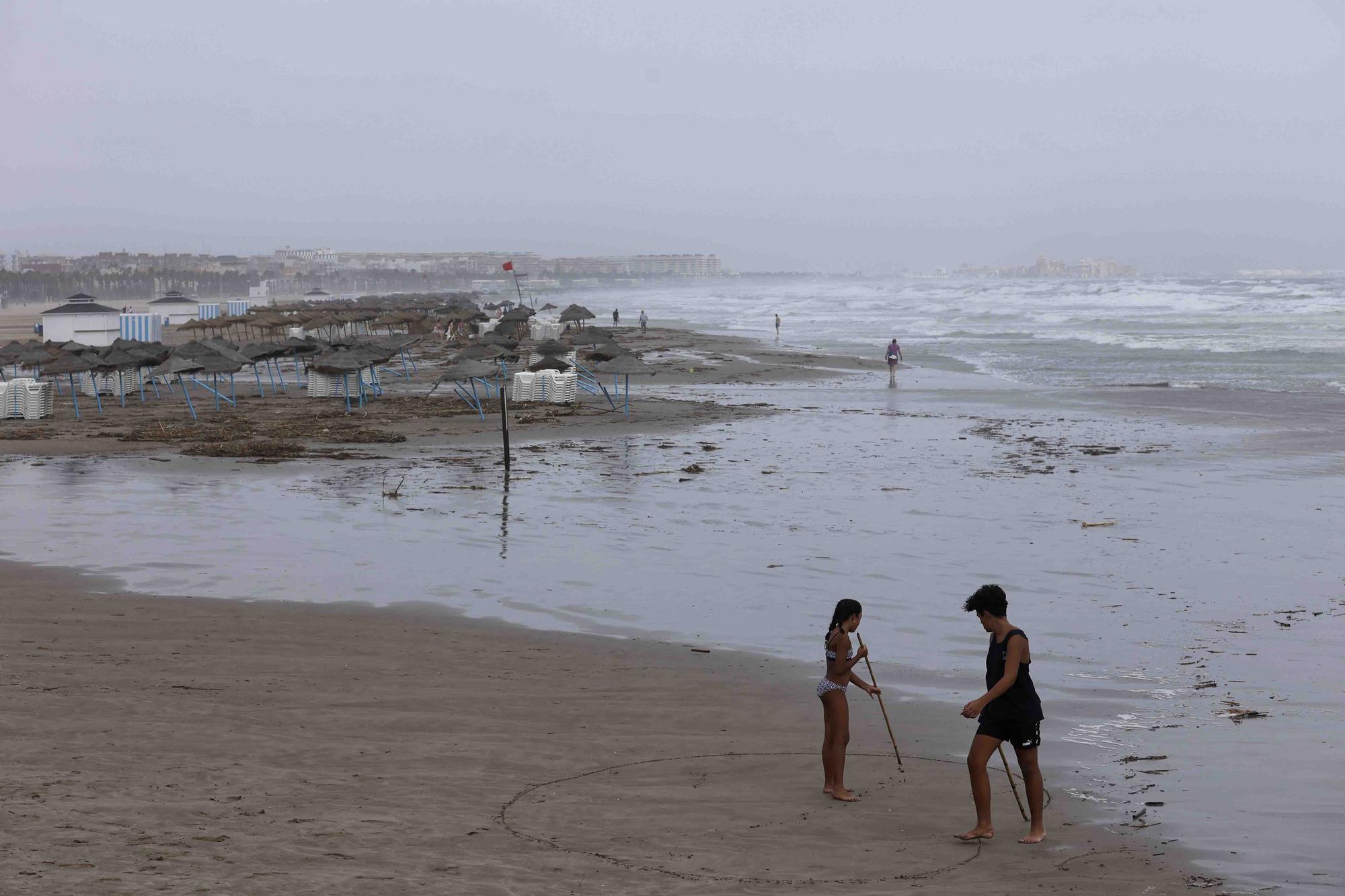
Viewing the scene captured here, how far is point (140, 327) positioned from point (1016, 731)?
46829mm

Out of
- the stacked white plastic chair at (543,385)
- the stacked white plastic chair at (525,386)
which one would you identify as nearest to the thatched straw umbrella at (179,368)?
the stacked white plastic chair at (525,386)

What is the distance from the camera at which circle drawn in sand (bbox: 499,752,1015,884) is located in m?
6.06

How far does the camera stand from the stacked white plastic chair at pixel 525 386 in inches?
1253

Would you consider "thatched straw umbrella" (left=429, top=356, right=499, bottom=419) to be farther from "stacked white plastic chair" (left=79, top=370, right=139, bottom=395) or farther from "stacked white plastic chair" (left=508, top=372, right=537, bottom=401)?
"stacked white plastic chair" (left=79, top=370, right=139, bottom=395)

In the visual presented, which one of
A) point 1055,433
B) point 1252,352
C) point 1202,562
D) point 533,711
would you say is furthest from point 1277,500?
point 1252,352

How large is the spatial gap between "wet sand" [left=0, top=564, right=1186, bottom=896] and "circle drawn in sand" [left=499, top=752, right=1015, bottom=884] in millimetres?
18

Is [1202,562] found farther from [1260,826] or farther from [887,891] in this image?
[887,891]

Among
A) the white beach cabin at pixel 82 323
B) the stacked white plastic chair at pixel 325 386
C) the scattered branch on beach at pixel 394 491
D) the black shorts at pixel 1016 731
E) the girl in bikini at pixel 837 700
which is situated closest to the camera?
the black shorts at pixel 1016 731

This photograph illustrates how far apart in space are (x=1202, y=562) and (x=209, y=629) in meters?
9.70

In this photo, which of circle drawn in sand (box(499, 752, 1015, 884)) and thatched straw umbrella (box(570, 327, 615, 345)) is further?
thatched straw umbrella (box(570, 327, 615, 345))

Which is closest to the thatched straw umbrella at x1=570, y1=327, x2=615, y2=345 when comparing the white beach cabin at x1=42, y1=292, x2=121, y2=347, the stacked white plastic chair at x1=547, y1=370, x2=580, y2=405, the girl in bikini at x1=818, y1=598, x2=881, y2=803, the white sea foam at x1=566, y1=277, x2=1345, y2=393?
the stacked white plastic chair at x1=547, y1=370, x2=580, y2=405

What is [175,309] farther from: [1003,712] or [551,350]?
[1003,712]

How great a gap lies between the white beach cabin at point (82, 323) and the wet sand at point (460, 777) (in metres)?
38.3

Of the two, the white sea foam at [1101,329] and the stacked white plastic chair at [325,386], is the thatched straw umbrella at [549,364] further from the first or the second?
the white sea foam at [1101,329]
